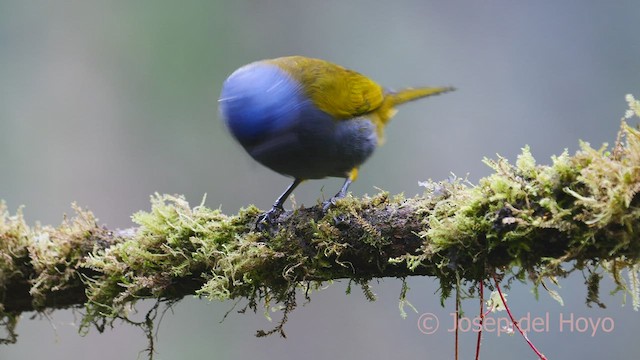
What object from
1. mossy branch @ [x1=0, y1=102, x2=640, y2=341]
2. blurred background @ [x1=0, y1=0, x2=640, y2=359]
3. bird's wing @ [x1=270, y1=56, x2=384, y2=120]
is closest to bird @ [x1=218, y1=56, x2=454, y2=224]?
bird's wing @ [x1=270, y1=56, x2=384, y2=120]

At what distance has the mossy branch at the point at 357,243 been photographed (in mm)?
1453

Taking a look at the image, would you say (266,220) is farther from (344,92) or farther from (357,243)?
(344,92)

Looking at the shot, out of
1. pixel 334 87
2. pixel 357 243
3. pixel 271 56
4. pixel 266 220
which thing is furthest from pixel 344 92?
pixel 271 56

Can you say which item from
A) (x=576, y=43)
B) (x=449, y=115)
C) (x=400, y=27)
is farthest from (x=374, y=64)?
(x=576, y=43)

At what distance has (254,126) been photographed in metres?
2.08

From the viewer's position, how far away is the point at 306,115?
243 centimetres

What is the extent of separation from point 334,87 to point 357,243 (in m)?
1.01

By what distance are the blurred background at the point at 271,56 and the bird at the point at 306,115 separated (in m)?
1.04

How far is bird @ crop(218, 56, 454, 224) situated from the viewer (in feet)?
6.88

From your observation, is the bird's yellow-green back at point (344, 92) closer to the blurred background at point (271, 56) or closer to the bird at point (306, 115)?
the bird at point (306, 115)

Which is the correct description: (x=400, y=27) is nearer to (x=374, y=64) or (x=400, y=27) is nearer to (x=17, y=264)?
(x=374, y=64)

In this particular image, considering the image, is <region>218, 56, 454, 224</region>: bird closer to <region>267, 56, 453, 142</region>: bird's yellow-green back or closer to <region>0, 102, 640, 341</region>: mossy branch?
<region>267, 56, 453, 142</region>: bird's yellow-green back

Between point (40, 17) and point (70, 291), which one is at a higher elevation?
point (40, 17)

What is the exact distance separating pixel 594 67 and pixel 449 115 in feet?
2.87
